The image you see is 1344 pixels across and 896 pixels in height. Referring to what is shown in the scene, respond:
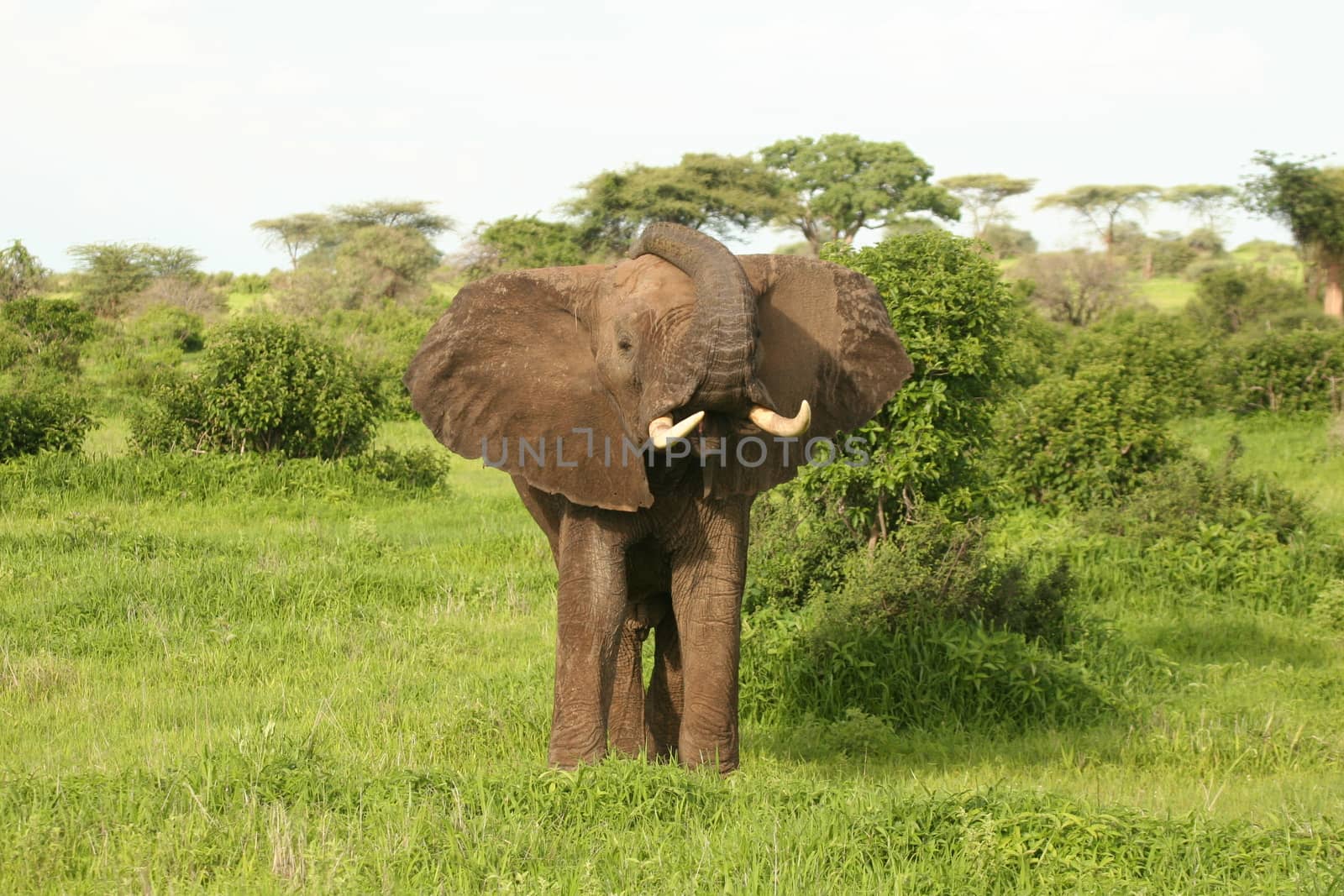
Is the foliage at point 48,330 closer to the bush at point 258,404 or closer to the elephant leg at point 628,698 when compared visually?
the bush at point 258,404

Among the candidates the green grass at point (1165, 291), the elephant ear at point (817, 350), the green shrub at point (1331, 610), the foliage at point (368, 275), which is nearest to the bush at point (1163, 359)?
the green shrub at point (1331, 610)

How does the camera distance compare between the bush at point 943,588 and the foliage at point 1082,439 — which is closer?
the bush at point 943,588

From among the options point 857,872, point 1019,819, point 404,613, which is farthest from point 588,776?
point 404,613

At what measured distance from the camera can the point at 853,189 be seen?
1667 inches

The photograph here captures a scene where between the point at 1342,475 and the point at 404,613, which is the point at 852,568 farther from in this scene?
the point at 1342,475

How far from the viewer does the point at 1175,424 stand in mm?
19953

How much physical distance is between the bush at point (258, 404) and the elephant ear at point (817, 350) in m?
9.57

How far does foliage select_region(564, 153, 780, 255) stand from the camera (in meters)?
39.2

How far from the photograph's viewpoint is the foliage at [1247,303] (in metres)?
28.2

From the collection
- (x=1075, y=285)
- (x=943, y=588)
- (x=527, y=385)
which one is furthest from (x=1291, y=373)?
(x=527, y=385)

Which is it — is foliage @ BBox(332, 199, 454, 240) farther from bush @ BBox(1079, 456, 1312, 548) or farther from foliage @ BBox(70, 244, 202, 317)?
bush @ BBox(1079, 456, 1312, 548)

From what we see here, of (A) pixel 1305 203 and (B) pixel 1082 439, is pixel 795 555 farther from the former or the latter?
(A) pixel 1305 203

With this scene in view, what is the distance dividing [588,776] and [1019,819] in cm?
148

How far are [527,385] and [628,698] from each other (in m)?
1.44
